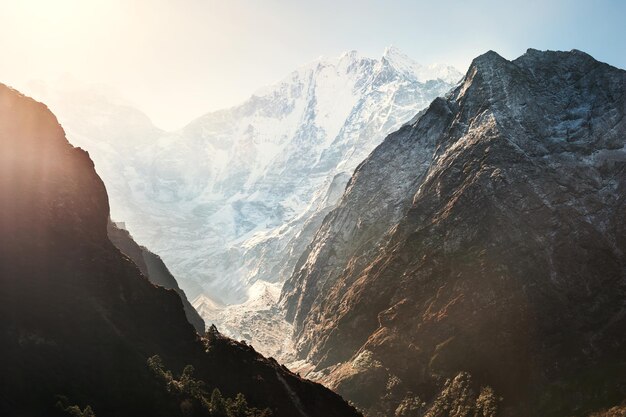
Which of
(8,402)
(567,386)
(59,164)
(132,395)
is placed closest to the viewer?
(8,402)

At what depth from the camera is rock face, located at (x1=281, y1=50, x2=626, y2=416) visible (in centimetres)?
12562

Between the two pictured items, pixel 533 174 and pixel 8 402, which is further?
pixel 533 174

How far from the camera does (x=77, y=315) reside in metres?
72.4

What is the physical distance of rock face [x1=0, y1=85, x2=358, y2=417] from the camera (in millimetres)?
62531

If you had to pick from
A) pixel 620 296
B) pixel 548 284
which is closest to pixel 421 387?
pixel 548 284

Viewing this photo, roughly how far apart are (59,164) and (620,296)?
127694 millimetres

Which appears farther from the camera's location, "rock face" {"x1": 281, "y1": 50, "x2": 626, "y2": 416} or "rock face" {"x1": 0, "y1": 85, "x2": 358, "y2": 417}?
"rock face" {"x1": 281, "y1": 50, "x2": 626, "y2": 416}

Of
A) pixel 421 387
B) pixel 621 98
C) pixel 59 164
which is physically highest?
pixel 621 98

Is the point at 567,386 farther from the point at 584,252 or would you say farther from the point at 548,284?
the point at 584,252

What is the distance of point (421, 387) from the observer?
13400 cm

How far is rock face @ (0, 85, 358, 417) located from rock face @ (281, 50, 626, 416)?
176 feet

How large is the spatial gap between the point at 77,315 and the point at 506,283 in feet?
353

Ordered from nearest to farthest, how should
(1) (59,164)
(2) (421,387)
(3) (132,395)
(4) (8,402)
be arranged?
(4) (8,402), (3) (132,395), (1) (59,164), (2) (421,387)

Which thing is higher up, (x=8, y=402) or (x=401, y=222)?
(x=401, y=222)
